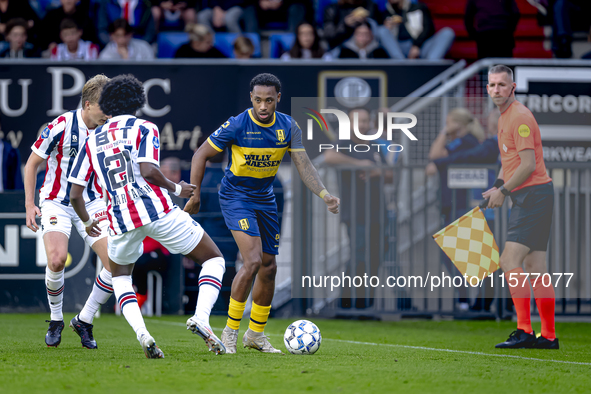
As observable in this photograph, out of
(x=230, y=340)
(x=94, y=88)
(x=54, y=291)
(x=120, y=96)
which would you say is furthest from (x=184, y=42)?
(x=230, y=340)

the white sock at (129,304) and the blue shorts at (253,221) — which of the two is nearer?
the white sock at (129,304)

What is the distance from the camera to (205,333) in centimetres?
507

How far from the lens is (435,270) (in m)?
9.27

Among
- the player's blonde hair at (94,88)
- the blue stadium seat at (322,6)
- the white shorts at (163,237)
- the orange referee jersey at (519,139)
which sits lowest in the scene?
the white shorts at (163,237)

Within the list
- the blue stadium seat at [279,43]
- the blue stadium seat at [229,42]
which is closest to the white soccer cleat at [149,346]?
the blue stadium seat at [279,43]

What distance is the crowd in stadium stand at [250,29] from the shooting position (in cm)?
1184

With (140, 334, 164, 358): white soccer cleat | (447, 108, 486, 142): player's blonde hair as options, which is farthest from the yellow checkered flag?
(140, 334, 164, 358): white soccer cleat

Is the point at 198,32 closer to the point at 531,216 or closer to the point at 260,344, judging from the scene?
the point at 531,216

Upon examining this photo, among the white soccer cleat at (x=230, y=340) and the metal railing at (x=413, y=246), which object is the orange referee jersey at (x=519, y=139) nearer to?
the metal railing at (x=413, y=246)

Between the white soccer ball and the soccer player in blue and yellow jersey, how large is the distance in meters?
0.22

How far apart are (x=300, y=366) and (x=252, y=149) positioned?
1.77 m

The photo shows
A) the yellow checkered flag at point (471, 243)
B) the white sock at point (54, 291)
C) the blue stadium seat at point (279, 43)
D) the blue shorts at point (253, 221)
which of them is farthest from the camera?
the blue stadium seat at point (279, 43)

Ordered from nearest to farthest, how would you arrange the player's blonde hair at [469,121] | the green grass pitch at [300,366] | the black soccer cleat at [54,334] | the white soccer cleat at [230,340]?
the green grass pitch at [300,366], the white soccer cleat at [230,340], the black soccer cleat at [54,334], the player's blonde hair at [469,121]

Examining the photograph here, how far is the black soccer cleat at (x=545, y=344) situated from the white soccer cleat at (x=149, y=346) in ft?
11.3
